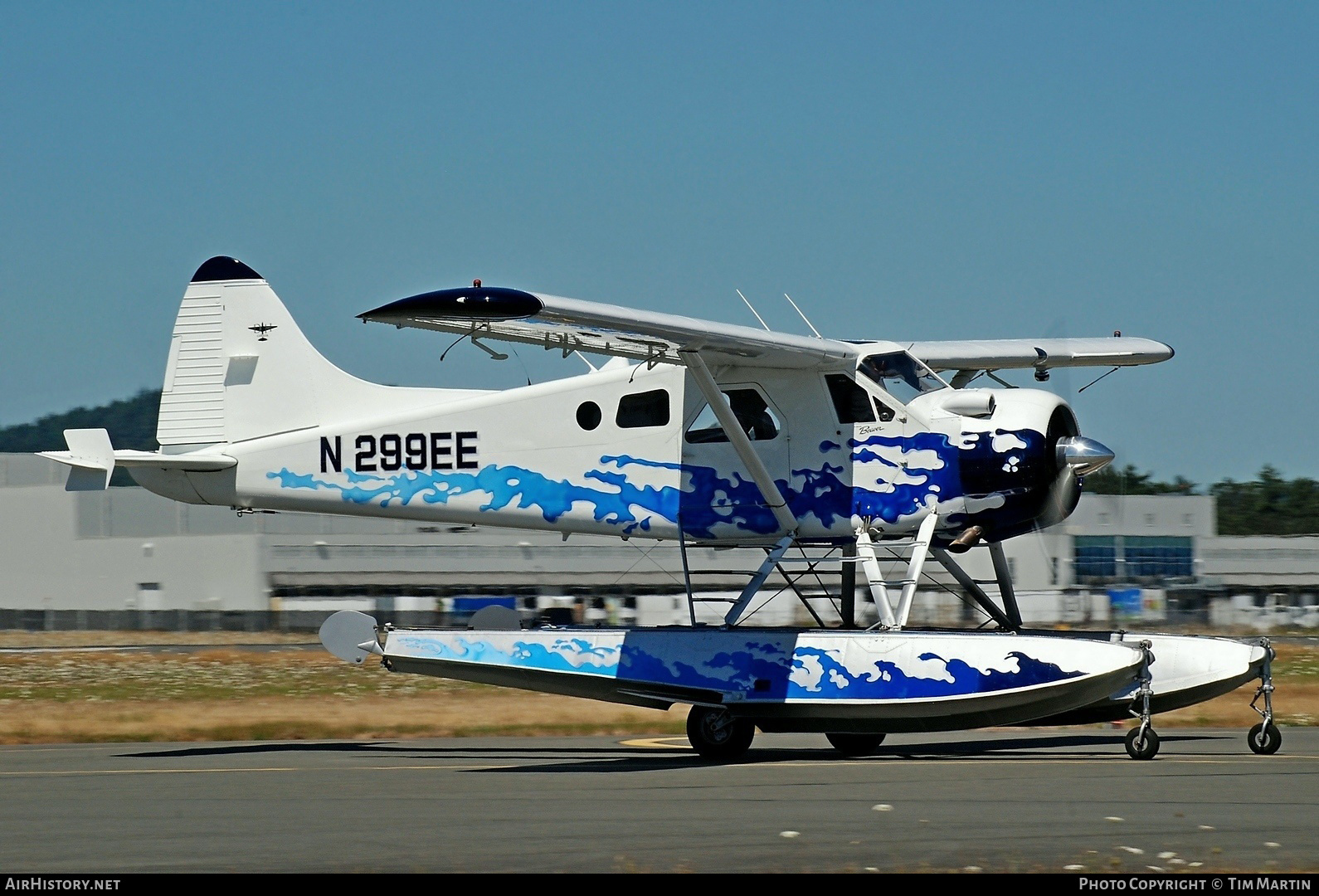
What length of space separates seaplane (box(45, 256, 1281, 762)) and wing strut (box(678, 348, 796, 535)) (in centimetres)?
3

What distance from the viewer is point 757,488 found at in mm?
14680

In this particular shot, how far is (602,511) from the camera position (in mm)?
15234

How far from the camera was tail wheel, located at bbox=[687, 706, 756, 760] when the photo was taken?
13.7 meters

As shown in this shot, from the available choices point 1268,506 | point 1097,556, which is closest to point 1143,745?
point 1097,556

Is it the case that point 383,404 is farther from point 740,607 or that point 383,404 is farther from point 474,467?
point 740,607

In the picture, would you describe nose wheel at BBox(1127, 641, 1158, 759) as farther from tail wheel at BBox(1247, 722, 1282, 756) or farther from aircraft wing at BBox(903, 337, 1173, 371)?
aircraft wing at BBox(903, 337, 1173, 371)

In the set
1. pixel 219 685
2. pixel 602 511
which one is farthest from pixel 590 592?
pixel 602 511

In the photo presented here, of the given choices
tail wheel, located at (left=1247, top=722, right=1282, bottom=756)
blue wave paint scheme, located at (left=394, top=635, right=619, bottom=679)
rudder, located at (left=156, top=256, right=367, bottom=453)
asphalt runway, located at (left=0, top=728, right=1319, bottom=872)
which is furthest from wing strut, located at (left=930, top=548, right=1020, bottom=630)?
rudder, located at (left=156, top=256, right=367, bottom=453)

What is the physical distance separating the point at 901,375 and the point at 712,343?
7.06 ft

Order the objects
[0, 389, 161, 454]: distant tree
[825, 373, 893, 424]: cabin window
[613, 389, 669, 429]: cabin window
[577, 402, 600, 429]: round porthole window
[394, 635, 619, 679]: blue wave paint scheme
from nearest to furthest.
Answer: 1. [394, 635, 619, 679]: blue wave paint scheme
2. [825, 373, 893, 424]: cabin window
3. [613, 389, 669, 429]: cabin window
4. [577, 402, 600, 429]: round porthole window
5. [0, 389, 161, 454]: distant tree

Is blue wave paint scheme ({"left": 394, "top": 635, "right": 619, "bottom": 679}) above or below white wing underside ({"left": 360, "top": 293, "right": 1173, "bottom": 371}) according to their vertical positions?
below

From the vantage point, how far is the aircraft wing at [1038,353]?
16.6 meters

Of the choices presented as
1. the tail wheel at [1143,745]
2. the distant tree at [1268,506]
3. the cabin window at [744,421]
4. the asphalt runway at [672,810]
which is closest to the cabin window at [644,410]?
the cabin window at [744,421]
